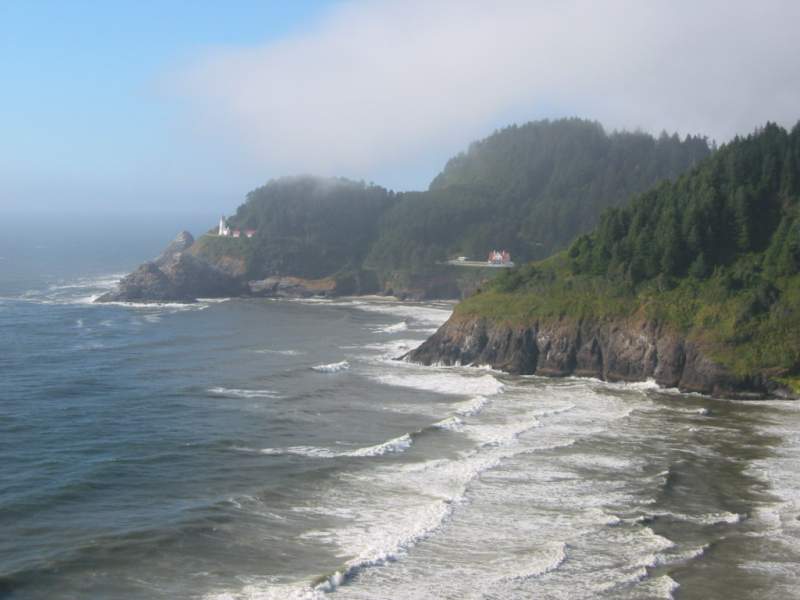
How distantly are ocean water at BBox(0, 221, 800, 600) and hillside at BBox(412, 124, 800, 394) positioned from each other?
254cm

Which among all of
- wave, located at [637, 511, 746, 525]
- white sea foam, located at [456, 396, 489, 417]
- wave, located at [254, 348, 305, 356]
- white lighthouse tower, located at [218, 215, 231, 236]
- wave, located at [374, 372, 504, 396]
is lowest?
wave, located at [637, 511, 746, 525]

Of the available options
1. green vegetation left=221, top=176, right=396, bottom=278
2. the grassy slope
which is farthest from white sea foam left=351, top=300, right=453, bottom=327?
the grassy slope

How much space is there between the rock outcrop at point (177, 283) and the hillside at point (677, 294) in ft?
159

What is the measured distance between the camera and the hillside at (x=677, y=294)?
5588 centimetres

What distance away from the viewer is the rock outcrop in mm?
105062

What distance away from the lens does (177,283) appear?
360 feet

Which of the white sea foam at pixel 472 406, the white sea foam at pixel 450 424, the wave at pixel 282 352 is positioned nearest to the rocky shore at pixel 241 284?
the wave at pixel 282 352

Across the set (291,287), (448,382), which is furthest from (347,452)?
(291,287)

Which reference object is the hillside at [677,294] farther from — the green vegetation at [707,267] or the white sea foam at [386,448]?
the white sea foam at [386,448]

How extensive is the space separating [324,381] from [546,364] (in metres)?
14.8

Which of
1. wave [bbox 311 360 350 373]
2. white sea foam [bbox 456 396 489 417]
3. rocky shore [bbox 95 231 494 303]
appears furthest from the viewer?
rocky shore [bbox 95 231 494 303]

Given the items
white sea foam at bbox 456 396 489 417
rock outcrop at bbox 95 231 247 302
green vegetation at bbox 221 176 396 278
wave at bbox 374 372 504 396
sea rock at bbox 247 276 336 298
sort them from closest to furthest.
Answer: white sea foam at bbox 456 396 489 417
wave at bbox 374 372 504 396
rock outcrop at bbox 95 231 247 302
sea rock at bbox 247 276 336 298
green vegetation at bbox 221 176 396 278

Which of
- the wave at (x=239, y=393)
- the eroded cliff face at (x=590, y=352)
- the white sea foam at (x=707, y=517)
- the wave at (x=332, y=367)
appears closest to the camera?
the white sea foam at (x=707, y=517)

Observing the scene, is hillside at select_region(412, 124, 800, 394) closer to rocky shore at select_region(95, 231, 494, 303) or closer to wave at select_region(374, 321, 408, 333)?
wave at select_region(374, 321, 408, 333)
